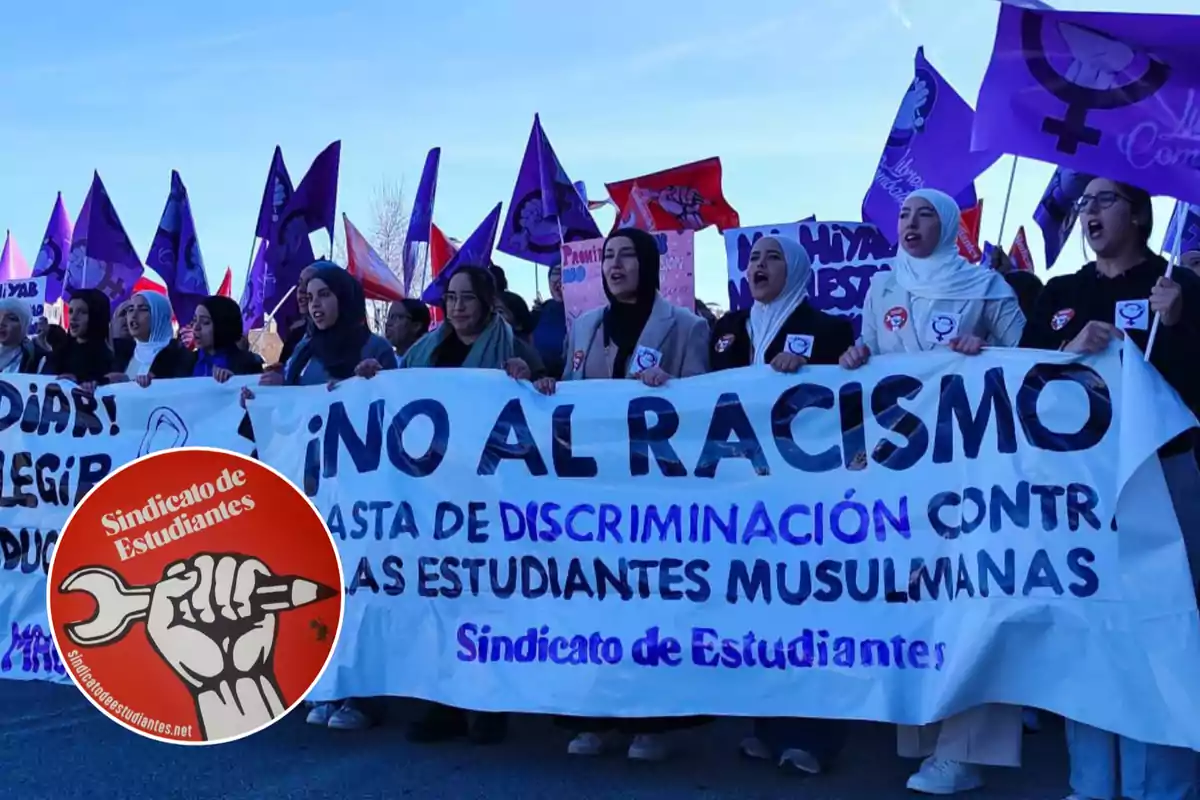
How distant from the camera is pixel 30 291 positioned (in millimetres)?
9016

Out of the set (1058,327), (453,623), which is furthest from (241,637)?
(1058,327)

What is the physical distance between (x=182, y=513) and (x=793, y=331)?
7.37 feet

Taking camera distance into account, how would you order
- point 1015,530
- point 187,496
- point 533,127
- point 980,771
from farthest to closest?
1. point 533,127
2. point 980,771
3. point 1015,530
4. point 187,496

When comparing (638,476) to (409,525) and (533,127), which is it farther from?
(533,127)

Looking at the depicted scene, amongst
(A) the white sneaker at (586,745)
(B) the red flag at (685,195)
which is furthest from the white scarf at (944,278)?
(B) the red flag at (685,195)

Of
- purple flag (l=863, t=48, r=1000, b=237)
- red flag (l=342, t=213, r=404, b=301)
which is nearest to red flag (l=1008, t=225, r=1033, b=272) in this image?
purple flag (l=863, t=48, r=1000, b=237)

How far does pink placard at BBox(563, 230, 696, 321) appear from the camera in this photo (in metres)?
6.88

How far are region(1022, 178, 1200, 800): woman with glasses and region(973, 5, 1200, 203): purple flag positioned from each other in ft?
0.42

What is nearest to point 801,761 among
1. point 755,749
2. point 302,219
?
point 755,749

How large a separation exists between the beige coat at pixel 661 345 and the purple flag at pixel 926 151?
368 centimetres

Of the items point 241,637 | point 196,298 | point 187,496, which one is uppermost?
point 196,298

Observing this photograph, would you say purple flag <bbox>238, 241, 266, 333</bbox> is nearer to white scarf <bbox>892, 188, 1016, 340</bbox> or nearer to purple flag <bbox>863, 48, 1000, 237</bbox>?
purple flag <bbox>863, 48, 1000, 237</bbox>

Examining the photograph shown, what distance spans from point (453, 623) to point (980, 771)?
175cm

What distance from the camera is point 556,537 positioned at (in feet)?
12.6
